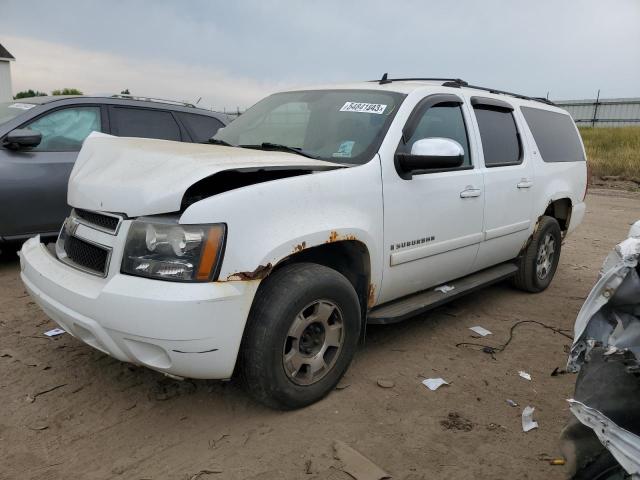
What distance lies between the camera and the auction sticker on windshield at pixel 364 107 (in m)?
3.55

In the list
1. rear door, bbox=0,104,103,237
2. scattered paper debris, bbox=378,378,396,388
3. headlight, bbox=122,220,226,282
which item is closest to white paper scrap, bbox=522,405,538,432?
scattered paper debris, bbox=378,378,396,388

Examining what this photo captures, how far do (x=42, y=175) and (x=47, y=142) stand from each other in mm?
412

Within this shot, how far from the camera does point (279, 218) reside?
8.75 feet

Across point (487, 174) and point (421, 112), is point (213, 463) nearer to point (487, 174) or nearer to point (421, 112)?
point (421, 112)

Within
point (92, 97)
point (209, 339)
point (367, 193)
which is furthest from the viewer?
point (92, 97)

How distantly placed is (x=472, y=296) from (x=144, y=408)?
3.33 meters

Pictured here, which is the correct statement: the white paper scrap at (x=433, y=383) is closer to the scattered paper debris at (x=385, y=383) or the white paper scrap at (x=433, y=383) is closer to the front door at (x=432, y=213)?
the scattered paper debris at (x=385, y=383)

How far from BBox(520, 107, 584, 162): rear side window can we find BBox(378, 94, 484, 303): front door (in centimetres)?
132

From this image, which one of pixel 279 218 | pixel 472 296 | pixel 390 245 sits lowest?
pixel 472 296

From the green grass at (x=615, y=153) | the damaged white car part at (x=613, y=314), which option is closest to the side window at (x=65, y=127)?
the damaged white car part at (x=613, y=314)

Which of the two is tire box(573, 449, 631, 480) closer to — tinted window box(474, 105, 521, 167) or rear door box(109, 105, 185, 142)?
tinted window box(474, 105, 521, 167)

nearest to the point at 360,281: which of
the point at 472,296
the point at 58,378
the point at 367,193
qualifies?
the point at 367,193

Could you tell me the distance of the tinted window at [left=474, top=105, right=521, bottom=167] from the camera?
4270 millimetres

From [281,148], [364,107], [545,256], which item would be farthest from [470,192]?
[545,256]
